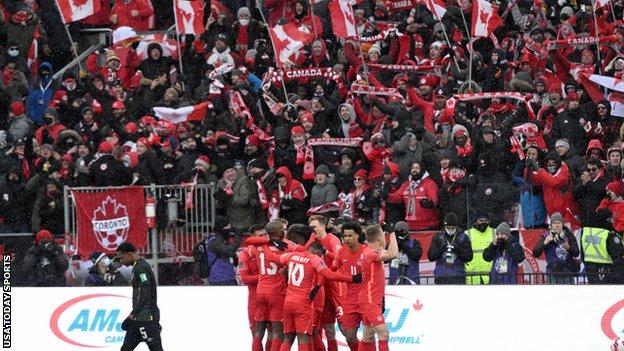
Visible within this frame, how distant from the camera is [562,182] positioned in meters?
25.5

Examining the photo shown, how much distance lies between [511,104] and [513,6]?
12.8 ft

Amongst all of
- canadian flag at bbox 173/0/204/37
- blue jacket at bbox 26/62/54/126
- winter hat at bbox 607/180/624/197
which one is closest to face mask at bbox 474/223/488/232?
winter hat at bbox 607/180/624/197

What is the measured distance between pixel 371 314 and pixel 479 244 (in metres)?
3.87

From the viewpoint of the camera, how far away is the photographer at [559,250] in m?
24.2

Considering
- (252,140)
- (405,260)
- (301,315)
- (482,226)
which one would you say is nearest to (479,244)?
(482,226)

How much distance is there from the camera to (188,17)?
30953 mm

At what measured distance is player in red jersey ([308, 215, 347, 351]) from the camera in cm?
2214

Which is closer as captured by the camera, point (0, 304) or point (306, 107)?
point (0, 304)

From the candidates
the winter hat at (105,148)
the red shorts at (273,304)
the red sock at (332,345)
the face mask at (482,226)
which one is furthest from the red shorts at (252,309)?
the winter hat at (105,148)

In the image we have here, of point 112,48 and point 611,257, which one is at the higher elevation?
point 112,48

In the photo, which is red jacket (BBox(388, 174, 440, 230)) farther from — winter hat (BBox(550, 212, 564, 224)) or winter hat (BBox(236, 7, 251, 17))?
winter hat (BBox(236, 7, 251, 17))

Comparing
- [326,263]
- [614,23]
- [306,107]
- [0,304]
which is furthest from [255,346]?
[614,23]

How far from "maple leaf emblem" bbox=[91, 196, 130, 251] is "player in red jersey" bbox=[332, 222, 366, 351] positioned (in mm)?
6364

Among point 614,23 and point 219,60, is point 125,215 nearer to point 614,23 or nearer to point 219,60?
point 219,60
